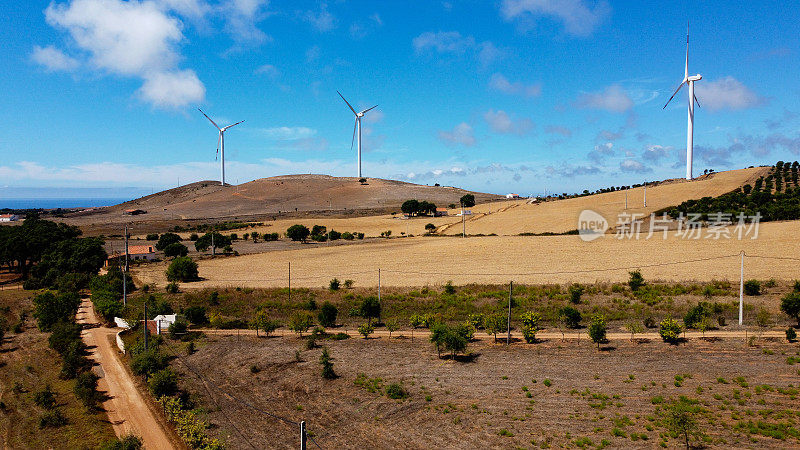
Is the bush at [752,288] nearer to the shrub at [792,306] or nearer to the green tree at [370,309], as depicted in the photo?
the shrub at [792,306]

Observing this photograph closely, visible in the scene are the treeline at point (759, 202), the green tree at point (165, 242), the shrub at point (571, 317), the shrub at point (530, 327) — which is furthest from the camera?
the green tree at point (165, 242)

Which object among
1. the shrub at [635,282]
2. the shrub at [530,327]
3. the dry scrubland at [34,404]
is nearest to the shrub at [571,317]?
the shrub at [530,327]

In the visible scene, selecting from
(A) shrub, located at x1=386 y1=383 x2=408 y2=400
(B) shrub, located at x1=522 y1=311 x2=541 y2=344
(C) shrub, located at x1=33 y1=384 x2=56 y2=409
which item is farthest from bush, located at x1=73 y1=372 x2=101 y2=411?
(B) shrub, located at x1=522 y1=311 x2=541 y2=344

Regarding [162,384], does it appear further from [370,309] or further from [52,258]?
[52,258]

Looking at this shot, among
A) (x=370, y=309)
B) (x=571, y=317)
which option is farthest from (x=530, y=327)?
(x=370, y=309)

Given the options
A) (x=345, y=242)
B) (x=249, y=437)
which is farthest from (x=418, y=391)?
(x=345, y=242)

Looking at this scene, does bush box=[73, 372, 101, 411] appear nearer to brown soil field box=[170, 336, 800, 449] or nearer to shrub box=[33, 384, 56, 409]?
shrub box=[33, 384, 56, 409]
